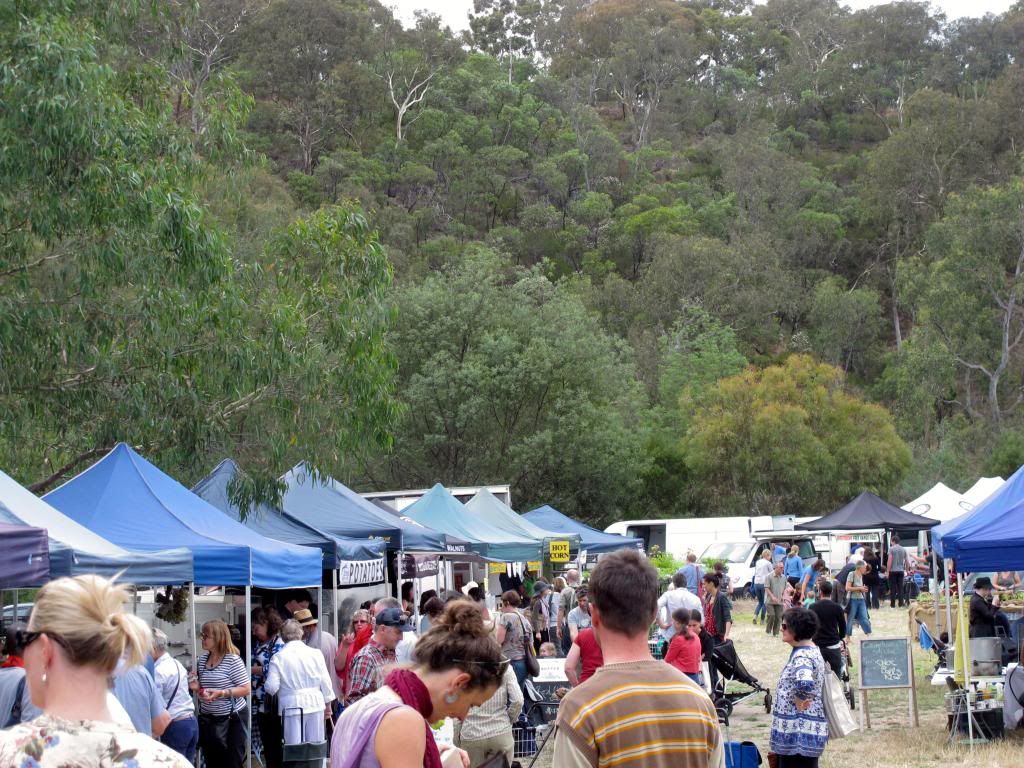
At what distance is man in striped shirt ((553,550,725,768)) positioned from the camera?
3545mm

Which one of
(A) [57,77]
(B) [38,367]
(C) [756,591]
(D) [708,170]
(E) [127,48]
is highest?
(D) [708,170]

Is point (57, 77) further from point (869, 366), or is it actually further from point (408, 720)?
point (869, 366)

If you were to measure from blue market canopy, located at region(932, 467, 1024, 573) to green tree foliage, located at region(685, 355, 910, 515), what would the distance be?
116ft

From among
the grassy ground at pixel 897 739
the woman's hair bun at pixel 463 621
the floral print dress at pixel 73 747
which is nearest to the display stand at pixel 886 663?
the grassy ground at pixel 897 739

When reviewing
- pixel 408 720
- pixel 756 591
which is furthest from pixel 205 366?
pixel 756 591

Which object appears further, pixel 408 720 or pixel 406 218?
pixel 406 218

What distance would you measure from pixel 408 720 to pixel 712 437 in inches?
1782

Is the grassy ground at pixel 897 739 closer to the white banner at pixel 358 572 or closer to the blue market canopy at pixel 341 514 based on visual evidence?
the white banner at pixel 358 572

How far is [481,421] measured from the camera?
43.0m

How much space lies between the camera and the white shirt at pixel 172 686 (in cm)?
875

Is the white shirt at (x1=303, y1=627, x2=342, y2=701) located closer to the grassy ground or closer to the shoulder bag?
the shoulder bag

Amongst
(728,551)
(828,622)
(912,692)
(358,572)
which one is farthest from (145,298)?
(728,551)

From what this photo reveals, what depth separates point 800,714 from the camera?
7992mm

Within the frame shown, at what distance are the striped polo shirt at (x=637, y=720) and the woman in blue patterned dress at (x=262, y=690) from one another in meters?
7.82
